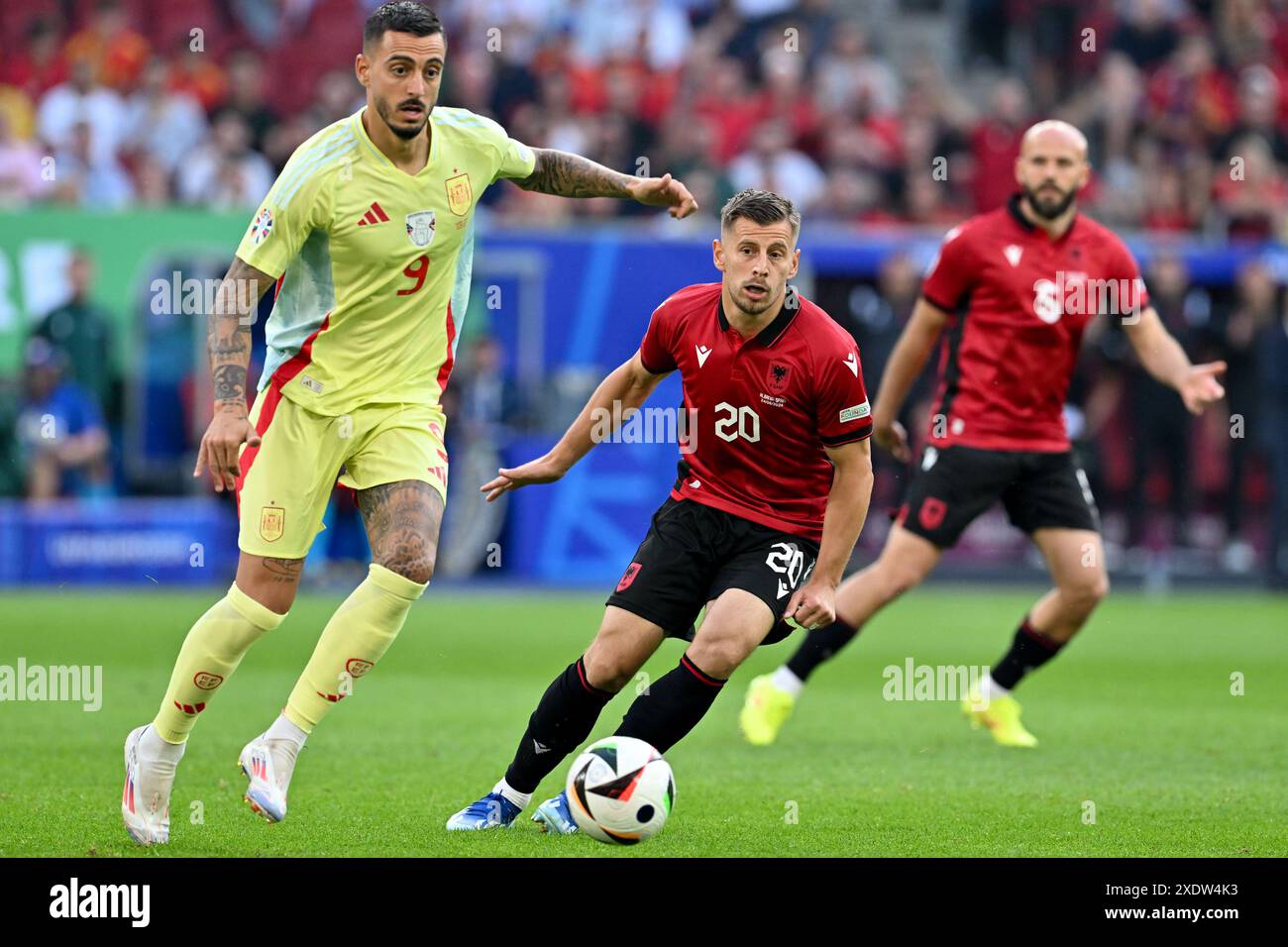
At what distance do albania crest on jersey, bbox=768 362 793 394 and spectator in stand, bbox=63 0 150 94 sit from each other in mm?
14338

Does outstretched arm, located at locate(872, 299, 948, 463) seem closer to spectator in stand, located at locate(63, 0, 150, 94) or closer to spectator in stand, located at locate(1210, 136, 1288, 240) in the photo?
spectator in stand, located at locate(1210, 136, 1288, 240)

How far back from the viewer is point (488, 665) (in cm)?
1220

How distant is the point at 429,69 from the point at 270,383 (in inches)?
47.6

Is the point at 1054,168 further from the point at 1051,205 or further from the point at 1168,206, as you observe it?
the point at 1168,206

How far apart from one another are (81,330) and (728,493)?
11.2 meters

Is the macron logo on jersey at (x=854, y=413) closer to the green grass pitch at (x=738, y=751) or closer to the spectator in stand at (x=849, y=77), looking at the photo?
the green grass pitch at (x=738, y=751)

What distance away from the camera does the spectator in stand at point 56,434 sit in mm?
16891

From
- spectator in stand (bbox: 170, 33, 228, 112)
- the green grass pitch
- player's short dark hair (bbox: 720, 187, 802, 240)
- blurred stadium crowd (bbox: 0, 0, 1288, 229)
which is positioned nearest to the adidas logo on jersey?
player's short dark hair (bbox: 720, 187, 802, 240)

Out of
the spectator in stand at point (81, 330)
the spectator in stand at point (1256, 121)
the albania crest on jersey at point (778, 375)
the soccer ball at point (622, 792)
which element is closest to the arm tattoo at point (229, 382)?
the soccer ball at point (622, 792)

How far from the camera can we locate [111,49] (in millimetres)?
20016

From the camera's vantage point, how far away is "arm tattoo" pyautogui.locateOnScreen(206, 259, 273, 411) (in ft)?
21.1

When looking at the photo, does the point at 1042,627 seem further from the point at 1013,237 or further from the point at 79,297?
the point at 79,297

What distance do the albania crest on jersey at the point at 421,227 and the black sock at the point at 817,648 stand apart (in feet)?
11.1

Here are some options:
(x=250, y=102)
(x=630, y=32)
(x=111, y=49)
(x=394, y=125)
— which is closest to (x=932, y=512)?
(x=394, y=125)
